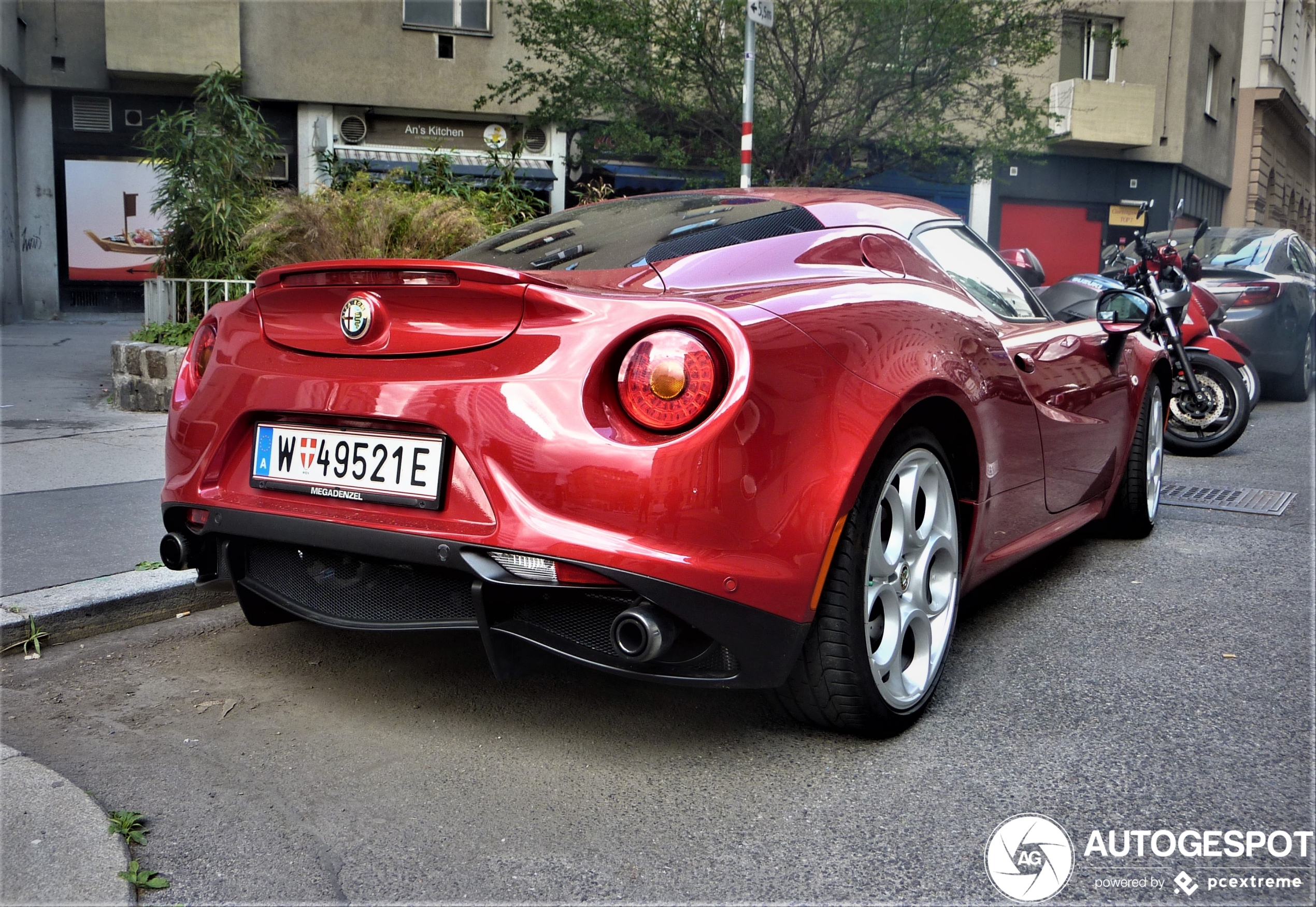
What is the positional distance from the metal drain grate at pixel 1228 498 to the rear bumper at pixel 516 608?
4.05m

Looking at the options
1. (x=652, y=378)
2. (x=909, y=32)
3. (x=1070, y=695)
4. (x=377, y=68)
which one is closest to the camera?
(x=652, y=378)

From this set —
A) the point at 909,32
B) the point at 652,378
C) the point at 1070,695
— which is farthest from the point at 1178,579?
the point at 909,32

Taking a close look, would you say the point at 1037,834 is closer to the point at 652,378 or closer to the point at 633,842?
the point at 633,842

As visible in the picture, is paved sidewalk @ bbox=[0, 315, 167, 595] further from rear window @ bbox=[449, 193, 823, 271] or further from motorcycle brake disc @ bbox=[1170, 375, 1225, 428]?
motorcycle brake disc @ bbox=[1170, 375, 1225, 428]

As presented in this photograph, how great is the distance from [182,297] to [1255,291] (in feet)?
29.4

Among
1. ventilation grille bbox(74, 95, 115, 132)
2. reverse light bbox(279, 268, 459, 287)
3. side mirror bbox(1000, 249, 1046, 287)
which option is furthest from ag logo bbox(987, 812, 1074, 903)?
ventilation grille bbox(74, 95, 115, 132)

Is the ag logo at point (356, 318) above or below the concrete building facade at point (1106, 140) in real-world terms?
below

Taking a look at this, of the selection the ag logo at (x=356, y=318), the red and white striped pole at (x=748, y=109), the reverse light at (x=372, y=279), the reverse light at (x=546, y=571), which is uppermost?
the red and white striped pole at (x=748, y=109)

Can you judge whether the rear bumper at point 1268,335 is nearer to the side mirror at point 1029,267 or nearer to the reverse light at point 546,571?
the side mirror at point 1029,267

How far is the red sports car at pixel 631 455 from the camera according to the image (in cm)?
223

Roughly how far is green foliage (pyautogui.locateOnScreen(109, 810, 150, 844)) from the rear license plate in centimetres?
73

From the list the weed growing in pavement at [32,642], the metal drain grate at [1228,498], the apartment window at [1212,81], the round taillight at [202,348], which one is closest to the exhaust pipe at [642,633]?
the round taillight at [202,348]

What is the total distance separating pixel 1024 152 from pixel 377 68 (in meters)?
10.7

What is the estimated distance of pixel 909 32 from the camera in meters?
14.7
